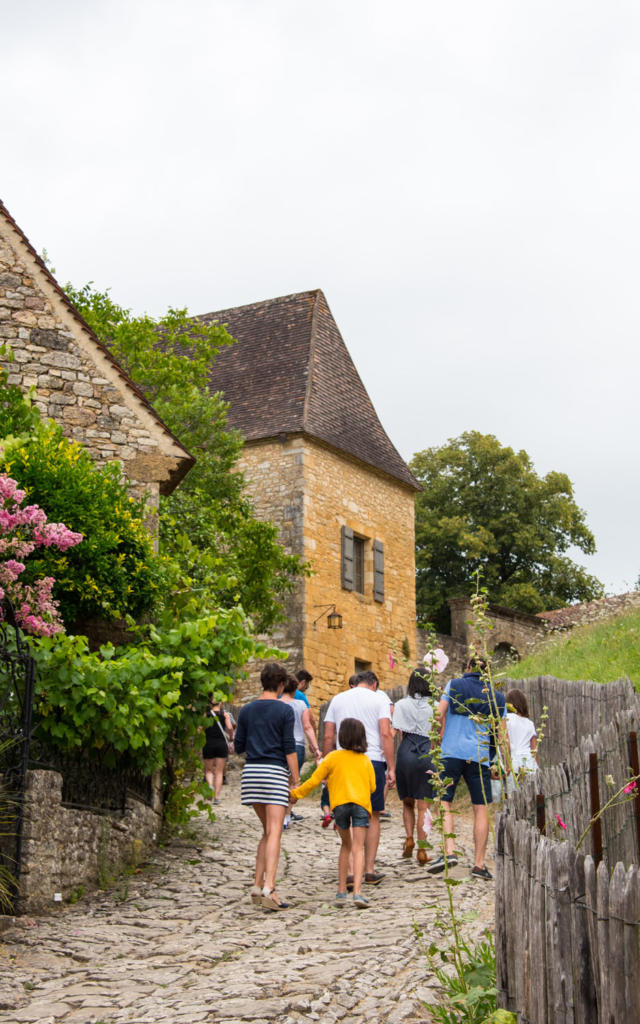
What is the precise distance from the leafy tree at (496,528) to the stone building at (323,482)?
11792 mm

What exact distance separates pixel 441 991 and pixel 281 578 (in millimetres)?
14087

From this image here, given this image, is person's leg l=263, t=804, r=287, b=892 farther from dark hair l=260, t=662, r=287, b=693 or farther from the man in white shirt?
the man in white shirt

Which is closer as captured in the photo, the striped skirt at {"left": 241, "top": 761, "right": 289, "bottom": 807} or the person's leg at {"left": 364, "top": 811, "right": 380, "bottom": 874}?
the striped skirt at {"left": 241, "top": 761, "right": 289, "bottom": 807}

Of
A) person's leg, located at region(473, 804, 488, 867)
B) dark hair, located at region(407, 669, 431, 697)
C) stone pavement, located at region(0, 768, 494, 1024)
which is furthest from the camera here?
dark hair, located at region(407, 669, 431, 697)

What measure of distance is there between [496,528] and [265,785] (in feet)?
99.2

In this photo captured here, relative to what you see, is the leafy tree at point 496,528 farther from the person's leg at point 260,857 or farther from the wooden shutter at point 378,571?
the person's leg at point 260,857

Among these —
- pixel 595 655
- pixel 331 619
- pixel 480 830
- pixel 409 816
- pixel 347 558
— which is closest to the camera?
pixel 480 830

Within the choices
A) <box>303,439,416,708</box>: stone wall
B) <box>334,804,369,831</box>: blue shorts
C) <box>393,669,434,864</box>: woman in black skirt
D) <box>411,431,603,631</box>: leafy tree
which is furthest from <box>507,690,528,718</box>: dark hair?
<box>411,431,603,631</box>: leafy tree

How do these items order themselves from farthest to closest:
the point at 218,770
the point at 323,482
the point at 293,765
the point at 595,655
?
the point at 323,482, the point at 595,655, the point at 218,770, the point at 293,765

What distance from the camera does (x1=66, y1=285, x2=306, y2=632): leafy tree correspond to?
714 inches

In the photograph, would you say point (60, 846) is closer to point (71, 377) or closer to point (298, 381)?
point (71, 377)

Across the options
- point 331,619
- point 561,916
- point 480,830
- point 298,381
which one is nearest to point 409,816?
point 480,830

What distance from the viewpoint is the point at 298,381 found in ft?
78.1

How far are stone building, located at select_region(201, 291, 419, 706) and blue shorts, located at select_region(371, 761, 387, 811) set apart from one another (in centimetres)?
1173
